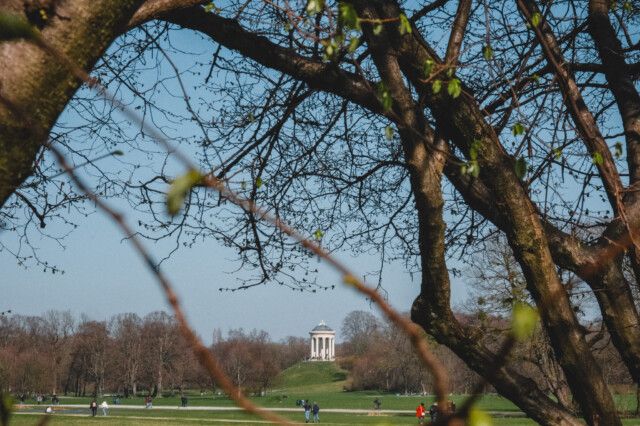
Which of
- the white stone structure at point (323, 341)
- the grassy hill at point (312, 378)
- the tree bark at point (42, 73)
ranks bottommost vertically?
the tree bark at point (42, 73)

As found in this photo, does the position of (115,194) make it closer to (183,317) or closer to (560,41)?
(560,41)

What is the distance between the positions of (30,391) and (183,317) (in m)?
102

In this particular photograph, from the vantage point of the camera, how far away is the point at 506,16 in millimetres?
6590

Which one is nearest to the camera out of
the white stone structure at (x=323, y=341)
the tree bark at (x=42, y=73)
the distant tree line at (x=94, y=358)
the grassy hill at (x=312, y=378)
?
the tree bark at (x=42, y=73)

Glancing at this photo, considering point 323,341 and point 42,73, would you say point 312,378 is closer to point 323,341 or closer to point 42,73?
point 323,341

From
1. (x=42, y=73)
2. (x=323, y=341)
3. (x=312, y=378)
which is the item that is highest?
(x=323, y=341)

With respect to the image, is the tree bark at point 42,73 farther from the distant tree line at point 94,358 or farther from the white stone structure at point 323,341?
the white stone structure at point 323,341

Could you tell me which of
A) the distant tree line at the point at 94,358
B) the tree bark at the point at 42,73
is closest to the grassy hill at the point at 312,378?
the distant tree line at the point at 94,358

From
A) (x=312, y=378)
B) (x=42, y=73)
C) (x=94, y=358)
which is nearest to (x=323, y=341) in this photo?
(x=312, y=378)

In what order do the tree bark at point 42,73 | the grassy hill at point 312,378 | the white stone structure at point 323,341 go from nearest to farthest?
the tree bark at point 42,73
the grassy hill at point 312,378
the white stone structure at point 323,341

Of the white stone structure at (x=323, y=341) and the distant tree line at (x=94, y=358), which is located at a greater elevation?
the white stone structure at (x=323, y=341)

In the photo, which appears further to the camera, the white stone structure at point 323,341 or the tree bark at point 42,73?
the white stone structure at point 323,341

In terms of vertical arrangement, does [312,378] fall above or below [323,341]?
below

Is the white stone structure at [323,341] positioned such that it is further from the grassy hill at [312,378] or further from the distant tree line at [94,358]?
the distant tree line at [94,358]
